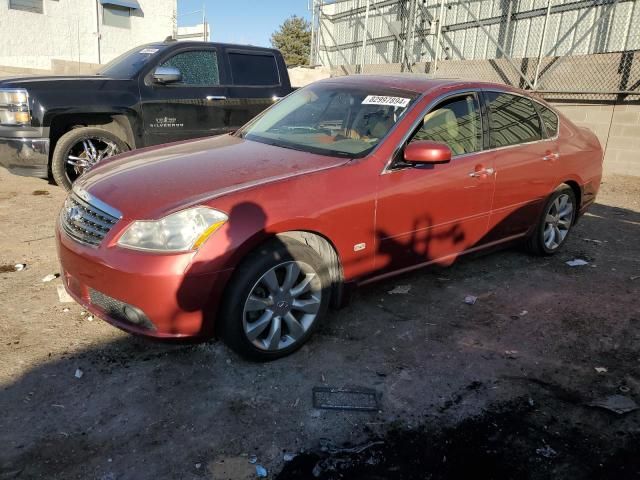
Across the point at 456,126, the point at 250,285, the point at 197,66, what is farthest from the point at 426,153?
the point at 197,66

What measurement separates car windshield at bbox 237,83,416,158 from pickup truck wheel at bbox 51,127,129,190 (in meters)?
2.75

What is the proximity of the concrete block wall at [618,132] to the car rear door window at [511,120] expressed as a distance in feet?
21.1

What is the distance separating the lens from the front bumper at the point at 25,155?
580cm

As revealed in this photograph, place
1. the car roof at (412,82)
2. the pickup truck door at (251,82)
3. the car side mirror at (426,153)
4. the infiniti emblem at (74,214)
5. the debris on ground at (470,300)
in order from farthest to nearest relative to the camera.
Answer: the pickup truck door at (251,82) → the debris on ground at (470,300) → the car roof at (412,82) → the car side mirror at (426,153) → the infiniti emblem at (74,214)

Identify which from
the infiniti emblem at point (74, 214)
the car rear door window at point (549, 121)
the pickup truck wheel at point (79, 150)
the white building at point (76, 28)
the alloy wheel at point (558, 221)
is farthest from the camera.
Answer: the white building at point (76, 28)

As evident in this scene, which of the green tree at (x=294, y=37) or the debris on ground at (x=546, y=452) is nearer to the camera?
the debris on ground at (x=546, y=452)

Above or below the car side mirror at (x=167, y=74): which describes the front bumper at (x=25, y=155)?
below

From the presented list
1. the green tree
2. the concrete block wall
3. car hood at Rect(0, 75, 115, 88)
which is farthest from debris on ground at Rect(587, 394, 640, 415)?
the green tree

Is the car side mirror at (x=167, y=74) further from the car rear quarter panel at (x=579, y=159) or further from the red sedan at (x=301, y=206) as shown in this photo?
the car rear quarter panel at (x=579, y=159)

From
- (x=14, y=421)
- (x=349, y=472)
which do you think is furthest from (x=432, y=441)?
(x=14, y=421)

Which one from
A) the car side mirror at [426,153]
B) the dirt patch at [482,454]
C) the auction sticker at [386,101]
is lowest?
the dirt patch at [482,454]

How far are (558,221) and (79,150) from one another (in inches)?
217

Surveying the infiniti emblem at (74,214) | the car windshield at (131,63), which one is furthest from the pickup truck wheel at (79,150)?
the infiniti emblem at (74,214)

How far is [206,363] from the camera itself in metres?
3.03
